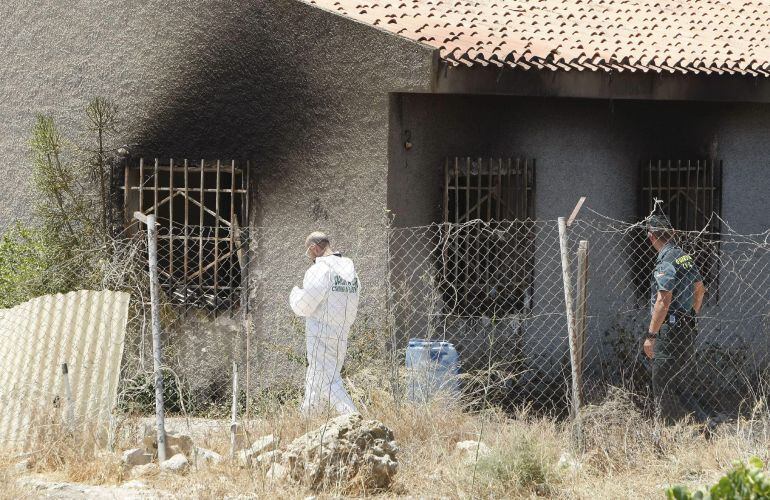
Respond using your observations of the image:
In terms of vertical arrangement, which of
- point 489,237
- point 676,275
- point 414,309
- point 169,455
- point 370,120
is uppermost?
point 370,120

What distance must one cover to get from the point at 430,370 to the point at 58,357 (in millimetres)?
2508

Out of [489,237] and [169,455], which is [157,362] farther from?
[489,237]

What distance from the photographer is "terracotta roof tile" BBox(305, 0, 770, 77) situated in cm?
1002

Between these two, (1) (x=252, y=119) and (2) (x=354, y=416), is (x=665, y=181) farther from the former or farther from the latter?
(2) (x=354, y=416)

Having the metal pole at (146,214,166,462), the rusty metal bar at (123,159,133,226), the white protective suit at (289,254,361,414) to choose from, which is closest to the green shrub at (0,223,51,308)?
the rusty metal bar at (123,159,133,226)

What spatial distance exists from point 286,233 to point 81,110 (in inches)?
88.9

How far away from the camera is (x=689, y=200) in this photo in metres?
11.2

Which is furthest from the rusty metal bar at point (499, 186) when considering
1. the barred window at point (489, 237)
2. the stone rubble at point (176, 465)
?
the stone rubble at point (176, 465)

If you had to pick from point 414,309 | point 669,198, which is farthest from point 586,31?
point 414,309

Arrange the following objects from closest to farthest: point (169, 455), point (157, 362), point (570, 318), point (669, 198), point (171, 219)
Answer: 1. point (157, 362)
2. point (169, 455)
3. point (570, 318)
4. point (171, 219)
5. point (669, 198)

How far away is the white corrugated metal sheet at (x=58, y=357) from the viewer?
748 centimetres

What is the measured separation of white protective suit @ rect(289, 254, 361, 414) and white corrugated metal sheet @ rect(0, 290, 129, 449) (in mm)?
1253

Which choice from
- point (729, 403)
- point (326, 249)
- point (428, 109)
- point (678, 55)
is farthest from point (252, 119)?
point (729, 403)

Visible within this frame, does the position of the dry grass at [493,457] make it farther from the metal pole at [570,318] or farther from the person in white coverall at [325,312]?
the person in white coverall at [325,312]
